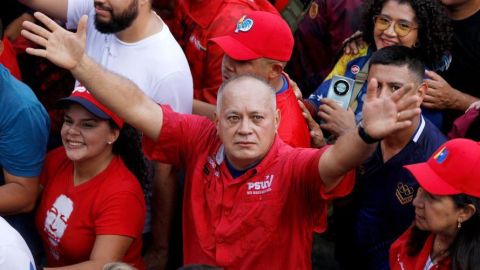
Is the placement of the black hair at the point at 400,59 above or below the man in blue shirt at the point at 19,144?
above

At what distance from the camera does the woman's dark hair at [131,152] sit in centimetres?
439

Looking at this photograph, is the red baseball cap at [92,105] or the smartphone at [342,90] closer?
the red baseball cap at [92,105]

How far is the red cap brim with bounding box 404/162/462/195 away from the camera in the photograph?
352 cm

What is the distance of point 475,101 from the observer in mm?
4641

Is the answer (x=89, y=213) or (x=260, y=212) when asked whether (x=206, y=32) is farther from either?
(x=260, y=212)

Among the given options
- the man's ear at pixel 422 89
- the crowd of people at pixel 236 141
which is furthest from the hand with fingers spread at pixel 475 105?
the man's ear at pixel 422 89

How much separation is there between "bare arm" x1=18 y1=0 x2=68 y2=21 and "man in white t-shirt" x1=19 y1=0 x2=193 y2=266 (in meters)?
0.26

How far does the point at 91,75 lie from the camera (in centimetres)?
367

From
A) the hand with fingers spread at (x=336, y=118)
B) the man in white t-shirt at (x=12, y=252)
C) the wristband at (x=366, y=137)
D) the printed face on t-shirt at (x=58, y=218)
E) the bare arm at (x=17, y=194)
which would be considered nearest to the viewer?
the man in white t-shirt at (x=12, y=252)

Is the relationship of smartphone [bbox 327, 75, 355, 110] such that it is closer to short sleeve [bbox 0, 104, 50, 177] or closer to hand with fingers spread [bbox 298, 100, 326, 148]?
hand with fingers spread [bbox 298, 100, 326, 148]

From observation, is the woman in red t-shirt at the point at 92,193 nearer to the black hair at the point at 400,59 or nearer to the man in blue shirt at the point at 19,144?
the man in blue shirt at the point at 19,144

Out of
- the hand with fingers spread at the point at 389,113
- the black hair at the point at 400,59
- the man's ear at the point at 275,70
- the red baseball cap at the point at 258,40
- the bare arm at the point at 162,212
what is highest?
the hand with fingers spread at the point at 389,113

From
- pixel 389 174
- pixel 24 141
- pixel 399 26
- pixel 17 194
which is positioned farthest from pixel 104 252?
pixel 399 26

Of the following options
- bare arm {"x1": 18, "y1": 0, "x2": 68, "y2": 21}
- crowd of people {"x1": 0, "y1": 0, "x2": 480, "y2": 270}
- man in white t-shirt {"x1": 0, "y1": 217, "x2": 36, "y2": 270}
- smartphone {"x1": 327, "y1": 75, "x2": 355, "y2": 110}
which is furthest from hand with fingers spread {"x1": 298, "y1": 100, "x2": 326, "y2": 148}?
man in white t-shirt {"x1": 0, "y1": 217, "x2": 36, "y2": 270}
